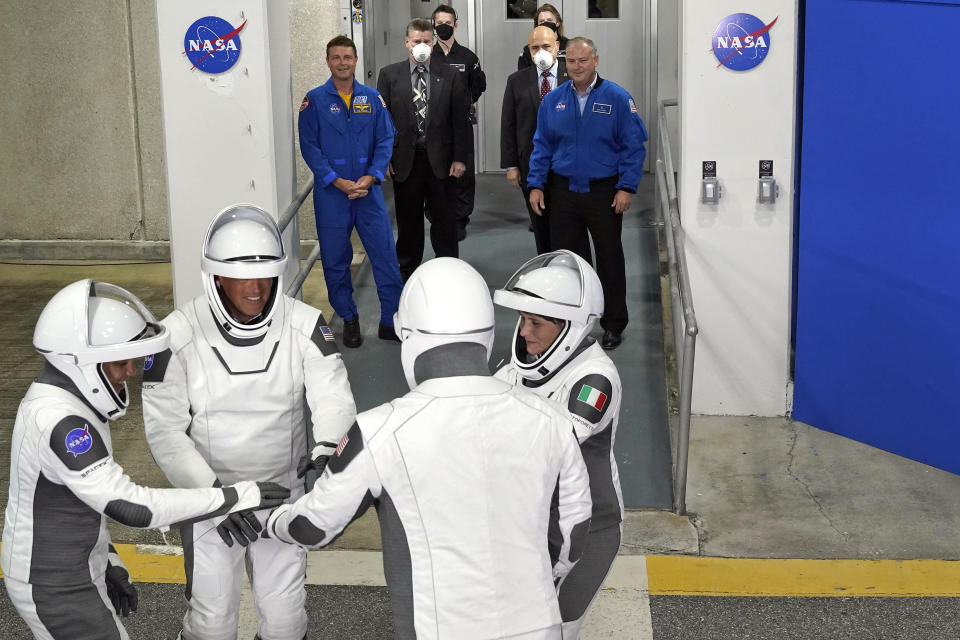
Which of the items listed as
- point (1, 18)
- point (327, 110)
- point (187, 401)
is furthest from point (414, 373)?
point (1, 18)

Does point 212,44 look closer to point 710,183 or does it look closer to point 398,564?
point 710,183

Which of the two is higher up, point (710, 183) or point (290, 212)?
point (710, 183)

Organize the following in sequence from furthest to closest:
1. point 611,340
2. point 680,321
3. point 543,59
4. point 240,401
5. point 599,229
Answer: point 543,59, point 611,340, point 599,229, point 680,321, point 240,401

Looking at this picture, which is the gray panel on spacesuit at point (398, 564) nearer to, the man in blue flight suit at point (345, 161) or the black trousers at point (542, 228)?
the man in blue flight suit at point (345, 161)

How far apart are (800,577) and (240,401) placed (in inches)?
104

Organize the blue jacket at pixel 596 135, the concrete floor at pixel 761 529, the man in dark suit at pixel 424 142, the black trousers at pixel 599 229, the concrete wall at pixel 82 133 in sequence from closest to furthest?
the concrete floor at pixel 761 529 < the blue jacket at pixel 596 135 < the black trousers at pixel 599 229 < the man in dark suit at pixel 424 142 < the concrete wall at pixel 82 133

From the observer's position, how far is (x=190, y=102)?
654 cm

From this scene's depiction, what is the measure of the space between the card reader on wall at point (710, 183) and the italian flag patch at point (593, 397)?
3.13 metres

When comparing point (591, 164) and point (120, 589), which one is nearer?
point (120, 589)

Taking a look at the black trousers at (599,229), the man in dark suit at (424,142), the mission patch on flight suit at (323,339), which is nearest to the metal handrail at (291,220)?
the man in dark suit at (424,142)

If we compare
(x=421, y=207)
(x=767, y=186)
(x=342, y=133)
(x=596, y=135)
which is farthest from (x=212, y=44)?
(x=767, y=186)

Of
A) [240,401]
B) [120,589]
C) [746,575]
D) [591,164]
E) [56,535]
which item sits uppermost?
[591,164]

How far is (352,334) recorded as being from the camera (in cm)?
725

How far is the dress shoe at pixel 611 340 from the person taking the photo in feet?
23.4
